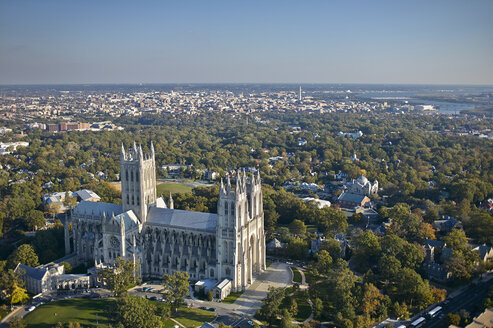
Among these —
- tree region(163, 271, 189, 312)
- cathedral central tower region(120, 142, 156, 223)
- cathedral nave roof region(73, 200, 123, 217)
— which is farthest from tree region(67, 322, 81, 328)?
cathedral nave roof region(73, 200, 123, 217)

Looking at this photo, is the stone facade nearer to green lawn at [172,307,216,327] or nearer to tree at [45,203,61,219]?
green lawn at [172,307,216,327]

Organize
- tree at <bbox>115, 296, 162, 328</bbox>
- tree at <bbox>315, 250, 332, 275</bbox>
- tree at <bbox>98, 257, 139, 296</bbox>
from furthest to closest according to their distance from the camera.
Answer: tree at <bbox>315, 250, 332, 275</bbox> < tree at <bbox>98, 257, 139, 296</bbox> < tree at <bbox>115, 296, 162, 328</bbox>

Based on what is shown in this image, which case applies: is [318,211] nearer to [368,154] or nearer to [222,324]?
[222,324]

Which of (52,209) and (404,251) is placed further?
(52,209)

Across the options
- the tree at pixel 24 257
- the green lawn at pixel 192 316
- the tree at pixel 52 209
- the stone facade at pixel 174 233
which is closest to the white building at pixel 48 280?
the tree at pixel 24 257

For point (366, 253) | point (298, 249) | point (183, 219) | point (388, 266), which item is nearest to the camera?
point (388, 266)

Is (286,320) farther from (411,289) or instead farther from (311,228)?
(311,228)

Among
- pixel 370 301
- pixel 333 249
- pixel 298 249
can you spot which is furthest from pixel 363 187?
pixel 370 301

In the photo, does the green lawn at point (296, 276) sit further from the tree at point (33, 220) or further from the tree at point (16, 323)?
the tree at point (33, 220)
